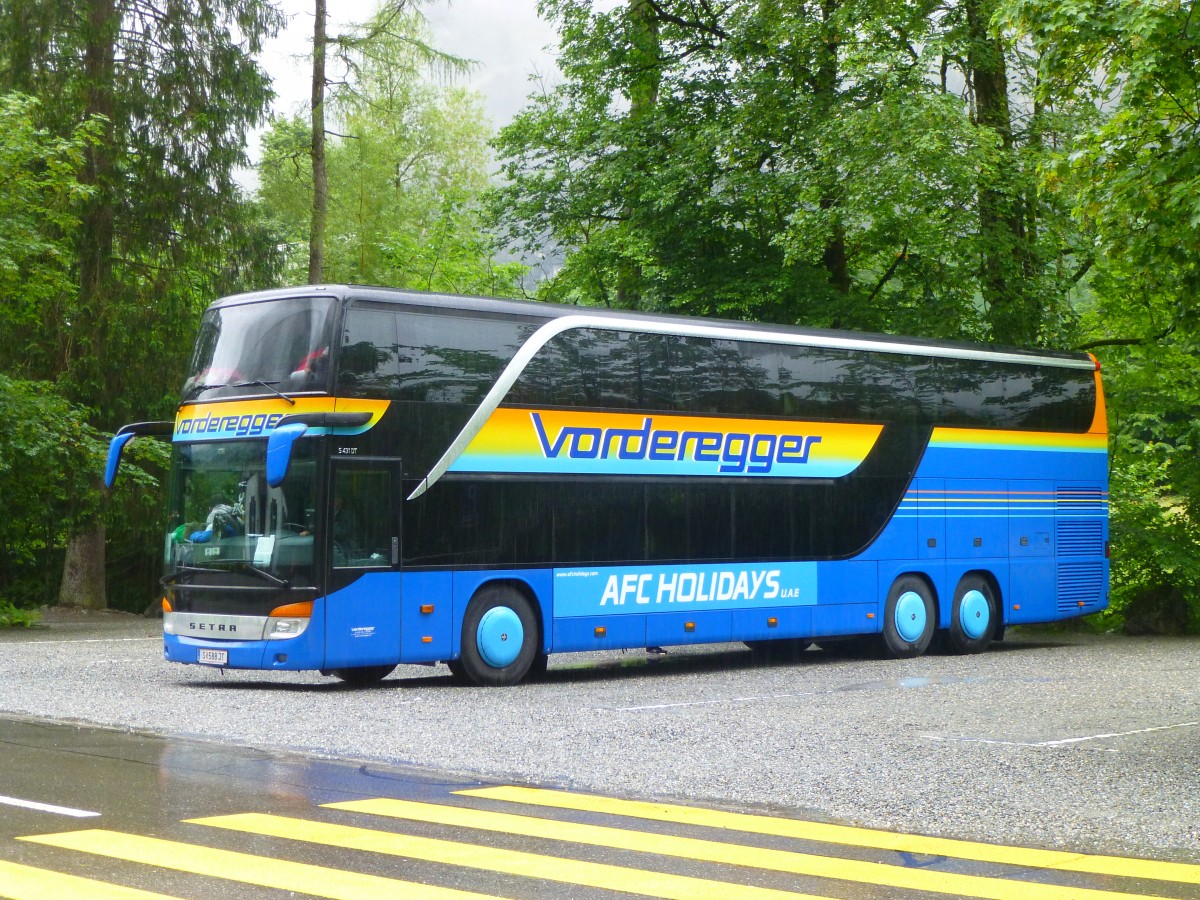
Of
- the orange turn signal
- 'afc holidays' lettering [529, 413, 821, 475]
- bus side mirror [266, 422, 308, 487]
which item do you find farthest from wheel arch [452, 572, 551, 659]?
bus side mirror [266, 422, 308, 487]

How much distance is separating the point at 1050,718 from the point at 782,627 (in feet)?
19.7

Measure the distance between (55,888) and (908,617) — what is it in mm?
15566

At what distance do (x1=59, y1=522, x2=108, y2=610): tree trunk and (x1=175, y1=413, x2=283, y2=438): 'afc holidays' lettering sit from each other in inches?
650

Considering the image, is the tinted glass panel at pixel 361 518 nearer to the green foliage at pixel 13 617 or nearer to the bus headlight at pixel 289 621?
the bus headlight at pixel 289 621

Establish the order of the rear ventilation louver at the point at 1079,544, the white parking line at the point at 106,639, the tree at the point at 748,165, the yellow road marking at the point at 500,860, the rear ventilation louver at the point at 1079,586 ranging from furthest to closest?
the tree at the point at 748,165, the white parking line at the point at 106,639, the rear ventilation louver at the point at 1079,586, the rear ventilation louver at the point at 1079,544, the yellow road marking at the point at 500,860

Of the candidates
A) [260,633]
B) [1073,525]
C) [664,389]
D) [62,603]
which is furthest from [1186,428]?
[62,603]

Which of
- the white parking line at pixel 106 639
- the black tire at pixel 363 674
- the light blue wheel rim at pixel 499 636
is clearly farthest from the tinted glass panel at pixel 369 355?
the white parking line at pixel 106 639

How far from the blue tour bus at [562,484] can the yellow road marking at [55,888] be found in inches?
307

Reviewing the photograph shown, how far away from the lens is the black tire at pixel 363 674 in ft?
54.9

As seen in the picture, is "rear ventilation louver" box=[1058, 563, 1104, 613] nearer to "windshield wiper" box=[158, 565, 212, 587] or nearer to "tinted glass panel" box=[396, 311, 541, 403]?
"tinted glass panel" box=[396, 311, 541, 403]

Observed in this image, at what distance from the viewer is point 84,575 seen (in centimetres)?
3167

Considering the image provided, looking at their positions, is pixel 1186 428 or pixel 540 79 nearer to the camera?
pixel 1186 428

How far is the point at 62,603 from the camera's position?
31609mm

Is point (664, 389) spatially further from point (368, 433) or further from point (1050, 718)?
point (1050, 718)
